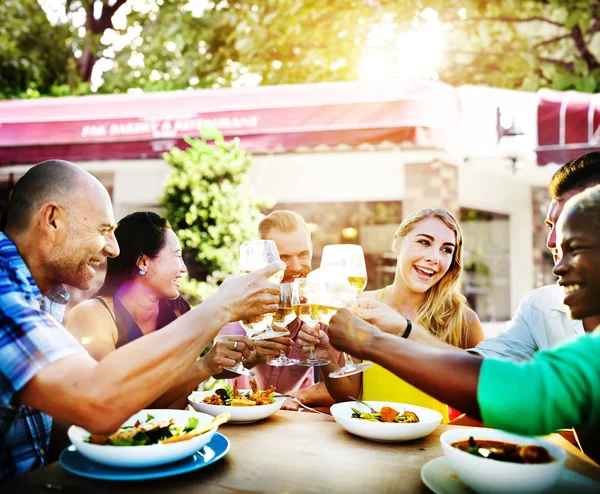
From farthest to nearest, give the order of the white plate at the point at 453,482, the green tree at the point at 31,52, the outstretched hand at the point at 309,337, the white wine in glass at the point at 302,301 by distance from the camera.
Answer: the green tree at the point at 31,52
the outstretched hand at the point at 309,337
the white wine in glass at the point at 302,301
the white plate at the point at 453,482

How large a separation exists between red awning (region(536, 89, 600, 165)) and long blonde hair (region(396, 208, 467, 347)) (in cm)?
278

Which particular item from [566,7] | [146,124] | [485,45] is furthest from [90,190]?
[485,45]

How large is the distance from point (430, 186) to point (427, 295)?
3.87 meters

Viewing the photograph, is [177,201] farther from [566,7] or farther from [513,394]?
[566,7]

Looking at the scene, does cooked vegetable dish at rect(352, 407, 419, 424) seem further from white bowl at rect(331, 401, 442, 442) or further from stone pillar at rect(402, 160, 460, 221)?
stone pillar at rect(402, 160, 460, 221)

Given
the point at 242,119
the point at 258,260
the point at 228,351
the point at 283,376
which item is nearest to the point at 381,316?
the point at 258,260

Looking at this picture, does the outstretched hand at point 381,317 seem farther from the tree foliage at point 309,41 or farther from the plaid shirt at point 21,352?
the tree foliage at point 309,41

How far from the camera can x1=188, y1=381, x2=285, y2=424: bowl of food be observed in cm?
196

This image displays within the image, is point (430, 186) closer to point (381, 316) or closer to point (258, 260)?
point (381, 316)

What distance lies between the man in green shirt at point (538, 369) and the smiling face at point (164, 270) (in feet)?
4.97

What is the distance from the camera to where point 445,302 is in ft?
9.64

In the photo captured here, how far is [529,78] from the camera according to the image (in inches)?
299

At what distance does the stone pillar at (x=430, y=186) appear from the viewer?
659 centimetres

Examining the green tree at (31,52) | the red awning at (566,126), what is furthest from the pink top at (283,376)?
the green tree at (31,52)
